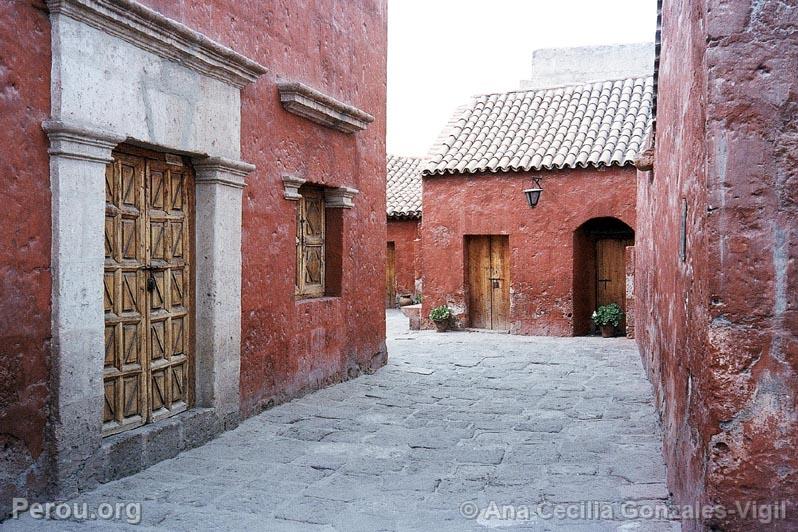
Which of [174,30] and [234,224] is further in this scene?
[234,224]

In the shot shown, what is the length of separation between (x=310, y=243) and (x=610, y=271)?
26.0 feet

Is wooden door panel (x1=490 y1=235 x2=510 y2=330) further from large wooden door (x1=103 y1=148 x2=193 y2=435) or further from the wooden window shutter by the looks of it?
large wooden door (x1=103 y1=148 x2=193 y2=435)

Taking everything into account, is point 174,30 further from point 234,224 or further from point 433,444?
point 433,444

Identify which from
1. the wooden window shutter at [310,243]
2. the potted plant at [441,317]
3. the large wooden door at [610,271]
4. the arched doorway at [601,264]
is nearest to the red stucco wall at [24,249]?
the wooden window shutter at [310,243]

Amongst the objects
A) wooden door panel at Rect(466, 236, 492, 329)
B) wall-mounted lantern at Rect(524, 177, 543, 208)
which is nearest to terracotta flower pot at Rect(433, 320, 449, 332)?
wooden door panel at Rect(466, 236, 492, 329)

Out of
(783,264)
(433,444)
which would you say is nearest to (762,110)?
(783,264)

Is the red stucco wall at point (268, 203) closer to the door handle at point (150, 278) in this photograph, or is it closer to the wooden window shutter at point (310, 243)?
the wooden window shutter at point (310, 243)

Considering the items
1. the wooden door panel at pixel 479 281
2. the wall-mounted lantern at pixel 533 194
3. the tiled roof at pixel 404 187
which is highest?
the tiled roof at pixel 404 187

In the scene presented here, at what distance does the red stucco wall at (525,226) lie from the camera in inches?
514

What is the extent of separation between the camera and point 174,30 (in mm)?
4875

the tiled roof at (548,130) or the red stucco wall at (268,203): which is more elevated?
the tiled roof at (548,130)

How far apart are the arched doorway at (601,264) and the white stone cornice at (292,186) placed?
25.8 ft

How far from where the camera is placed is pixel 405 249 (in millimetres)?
20016

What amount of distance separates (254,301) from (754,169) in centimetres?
434
